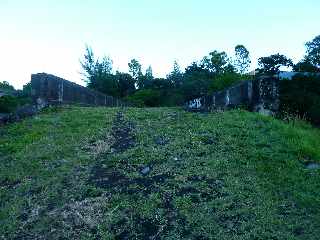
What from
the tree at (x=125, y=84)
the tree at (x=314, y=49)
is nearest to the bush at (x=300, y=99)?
the tree at (x=125, y=84)

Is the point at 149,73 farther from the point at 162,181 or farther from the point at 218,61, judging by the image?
the point at 162,181

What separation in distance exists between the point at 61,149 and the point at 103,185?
6.78ft

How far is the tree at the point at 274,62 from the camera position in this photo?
69.4ft

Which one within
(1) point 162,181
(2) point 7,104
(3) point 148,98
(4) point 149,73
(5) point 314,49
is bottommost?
(1) point 162,181

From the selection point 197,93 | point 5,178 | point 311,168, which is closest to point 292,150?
point 311,168

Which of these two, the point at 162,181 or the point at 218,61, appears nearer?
the point at 162,181

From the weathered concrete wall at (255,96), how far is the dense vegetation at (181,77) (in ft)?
22.0

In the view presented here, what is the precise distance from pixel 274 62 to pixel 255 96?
372 inches

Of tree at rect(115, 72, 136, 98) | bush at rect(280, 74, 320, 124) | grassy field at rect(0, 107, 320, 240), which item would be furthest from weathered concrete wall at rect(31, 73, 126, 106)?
tree at rect(115, 72, 136, 98)

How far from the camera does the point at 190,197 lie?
6.30 meters

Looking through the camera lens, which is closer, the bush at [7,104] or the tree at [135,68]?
the bush at [7,104]

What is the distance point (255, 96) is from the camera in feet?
41.1

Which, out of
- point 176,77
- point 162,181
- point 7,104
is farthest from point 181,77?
point 162,181

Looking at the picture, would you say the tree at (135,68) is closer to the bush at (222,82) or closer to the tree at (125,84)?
the tree at (125,84)
